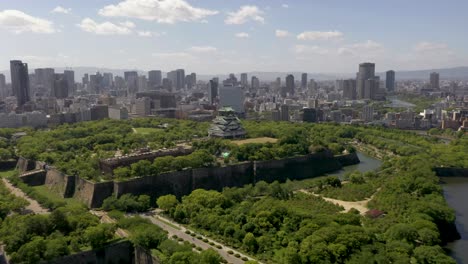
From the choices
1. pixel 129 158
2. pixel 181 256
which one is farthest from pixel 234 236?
pixel 129 158

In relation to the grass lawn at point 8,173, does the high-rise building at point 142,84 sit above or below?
above

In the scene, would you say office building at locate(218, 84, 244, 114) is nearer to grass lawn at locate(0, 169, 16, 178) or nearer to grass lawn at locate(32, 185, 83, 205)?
grass lawn at locate(0, 169, 16, 178)

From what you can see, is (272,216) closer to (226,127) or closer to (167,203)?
(167,203)

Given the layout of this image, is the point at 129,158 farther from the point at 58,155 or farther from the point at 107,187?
the point at 58,155

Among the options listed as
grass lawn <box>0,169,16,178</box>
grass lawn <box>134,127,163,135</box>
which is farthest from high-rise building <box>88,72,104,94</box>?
grass lawn <box>0,169,16,178</box>

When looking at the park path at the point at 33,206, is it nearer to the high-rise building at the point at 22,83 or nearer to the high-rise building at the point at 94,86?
the high-rise building at the point at 22,83

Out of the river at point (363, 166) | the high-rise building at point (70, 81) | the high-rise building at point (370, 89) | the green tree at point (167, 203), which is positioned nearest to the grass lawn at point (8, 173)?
the green tree at point (167, 203)
